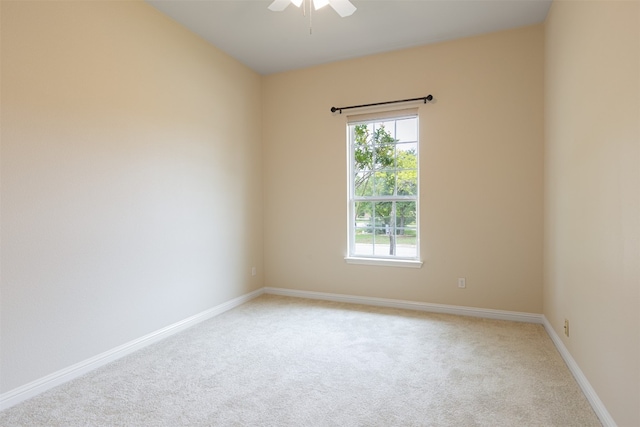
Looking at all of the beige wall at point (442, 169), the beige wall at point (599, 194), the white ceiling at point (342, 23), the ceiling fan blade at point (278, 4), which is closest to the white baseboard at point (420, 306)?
the beige wall at point (442, 169)

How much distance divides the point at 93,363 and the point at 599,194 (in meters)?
3.40

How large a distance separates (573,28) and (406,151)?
178 cm

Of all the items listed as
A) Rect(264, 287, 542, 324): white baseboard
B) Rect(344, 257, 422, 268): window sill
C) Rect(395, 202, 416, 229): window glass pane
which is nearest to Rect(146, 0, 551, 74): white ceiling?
Rect(395, 202, 416, 229): window glass pane

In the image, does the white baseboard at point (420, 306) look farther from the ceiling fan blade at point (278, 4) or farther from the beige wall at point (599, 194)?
the ceiling fan blade at point (278, 4)

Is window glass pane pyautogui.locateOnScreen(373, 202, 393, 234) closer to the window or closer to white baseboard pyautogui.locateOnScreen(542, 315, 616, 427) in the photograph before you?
the window

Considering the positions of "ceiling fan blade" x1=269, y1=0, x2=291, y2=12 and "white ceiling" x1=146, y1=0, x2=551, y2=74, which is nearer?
"ceiling fan blade" x1=269, y1=0, x2=291, y2=12

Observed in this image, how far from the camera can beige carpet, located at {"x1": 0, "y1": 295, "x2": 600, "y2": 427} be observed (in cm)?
186

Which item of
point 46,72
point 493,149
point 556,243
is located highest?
point 46,72

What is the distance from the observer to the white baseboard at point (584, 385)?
1749 mm

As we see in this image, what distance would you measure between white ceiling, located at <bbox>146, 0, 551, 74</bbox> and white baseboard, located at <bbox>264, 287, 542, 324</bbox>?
2.78 m

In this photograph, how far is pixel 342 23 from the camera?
3.24 meters

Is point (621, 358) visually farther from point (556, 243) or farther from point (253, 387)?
point (253, 387)

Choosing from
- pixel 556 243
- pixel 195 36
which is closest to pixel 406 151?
pixel 556 243

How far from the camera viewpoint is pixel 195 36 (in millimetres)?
3387
